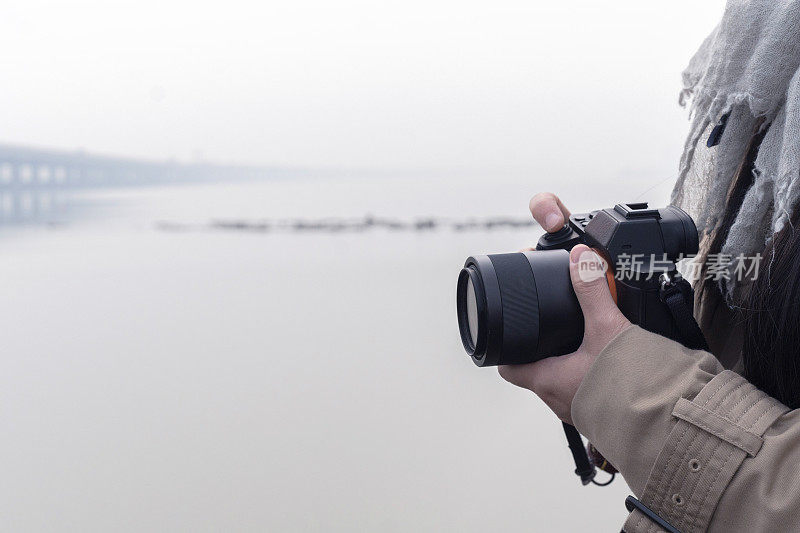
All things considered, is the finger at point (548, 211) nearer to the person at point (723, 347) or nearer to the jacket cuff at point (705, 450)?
the person at point (723, 347)

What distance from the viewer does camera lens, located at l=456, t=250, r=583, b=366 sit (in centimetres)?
49

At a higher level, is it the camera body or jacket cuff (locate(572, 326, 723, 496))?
the camera body

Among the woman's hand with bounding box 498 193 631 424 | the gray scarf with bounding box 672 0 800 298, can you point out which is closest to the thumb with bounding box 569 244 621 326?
the woman's hand with bounding box 498 193 631 424

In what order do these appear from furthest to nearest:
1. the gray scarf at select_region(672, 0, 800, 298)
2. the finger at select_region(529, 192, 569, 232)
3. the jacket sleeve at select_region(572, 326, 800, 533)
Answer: the finger at select_region(529, 192, 569, 232) → the gray scarf at select_region(672, 0, 800, 298) → the jacket sleeve at select_region(572, 326, 800, 533)

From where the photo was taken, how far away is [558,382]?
1.59ft

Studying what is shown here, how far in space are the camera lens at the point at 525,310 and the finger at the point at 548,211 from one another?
0.26 ft

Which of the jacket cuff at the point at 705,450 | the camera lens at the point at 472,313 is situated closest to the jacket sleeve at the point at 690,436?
the jacket cuff at the point at 705,450

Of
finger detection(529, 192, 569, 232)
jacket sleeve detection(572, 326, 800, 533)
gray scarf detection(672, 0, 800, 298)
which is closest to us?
jacket sleeve detection(572, 326, 800, 533)

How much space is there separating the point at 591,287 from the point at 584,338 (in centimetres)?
4

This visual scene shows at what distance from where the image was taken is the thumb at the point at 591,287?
47 centimetres

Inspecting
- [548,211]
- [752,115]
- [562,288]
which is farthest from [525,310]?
[752,115]

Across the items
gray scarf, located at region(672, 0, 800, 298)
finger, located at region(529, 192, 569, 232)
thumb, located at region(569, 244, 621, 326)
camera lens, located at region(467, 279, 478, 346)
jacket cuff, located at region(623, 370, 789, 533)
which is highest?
gray scarf, located at region(672, 0, 800, 298)

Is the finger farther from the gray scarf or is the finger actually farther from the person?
the gray scarf

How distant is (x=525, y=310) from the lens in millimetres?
492
